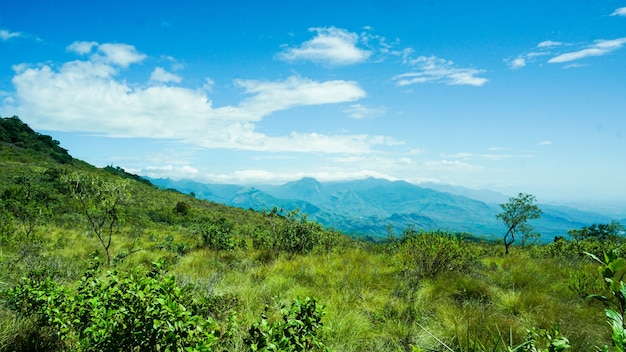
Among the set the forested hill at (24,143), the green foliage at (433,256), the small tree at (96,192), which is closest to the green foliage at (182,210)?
the small tree at (96,192)

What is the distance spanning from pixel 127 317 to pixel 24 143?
10465cm

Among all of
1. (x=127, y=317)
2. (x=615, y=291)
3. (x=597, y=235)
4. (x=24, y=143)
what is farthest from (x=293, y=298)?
(x=24, y=143)

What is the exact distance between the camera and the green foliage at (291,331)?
321cm

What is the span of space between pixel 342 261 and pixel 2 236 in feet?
42.1

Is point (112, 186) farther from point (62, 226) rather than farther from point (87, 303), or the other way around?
point (62, 226)

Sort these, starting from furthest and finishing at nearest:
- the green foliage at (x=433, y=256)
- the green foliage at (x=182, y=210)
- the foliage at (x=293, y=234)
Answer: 1. the green foliage at (x=182, y=210)
2. the foliage at (x=293, y=234)
3. the green foliage at (x=433, y=256)

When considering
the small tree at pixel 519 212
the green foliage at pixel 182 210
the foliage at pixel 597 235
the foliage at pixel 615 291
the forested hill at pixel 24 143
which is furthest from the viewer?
the forested hill at pixel 24 143

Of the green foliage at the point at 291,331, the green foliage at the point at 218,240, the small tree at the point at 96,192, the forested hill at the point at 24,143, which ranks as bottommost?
the green foliage at the point at 218,240

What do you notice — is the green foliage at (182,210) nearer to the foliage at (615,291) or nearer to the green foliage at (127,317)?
the green foliage at (127,317)

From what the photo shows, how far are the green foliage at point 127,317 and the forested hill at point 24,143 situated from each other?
249 ft

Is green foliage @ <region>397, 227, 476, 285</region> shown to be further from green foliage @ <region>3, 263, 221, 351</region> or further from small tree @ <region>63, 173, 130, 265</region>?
small tree @ <region>63, 173, 130, 265</region>

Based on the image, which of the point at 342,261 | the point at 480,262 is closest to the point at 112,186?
the point at 342,261

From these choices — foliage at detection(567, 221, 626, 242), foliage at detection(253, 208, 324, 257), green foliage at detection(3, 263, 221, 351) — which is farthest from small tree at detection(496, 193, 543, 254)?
green foliage at detection(3, 263, 221, 351)

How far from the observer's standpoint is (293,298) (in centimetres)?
722
